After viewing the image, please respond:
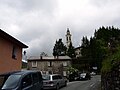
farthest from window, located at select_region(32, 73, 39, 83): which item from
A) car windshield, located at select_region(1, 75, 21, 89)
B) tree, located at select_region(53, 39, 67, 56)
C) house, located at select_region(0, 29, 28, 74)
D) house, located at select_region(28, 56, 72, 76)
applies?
tree, located at select_region(53, 39, 67, 56)

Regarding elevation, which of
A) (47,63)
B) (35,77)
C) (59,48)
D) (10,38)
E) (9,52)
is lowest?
(35,77)

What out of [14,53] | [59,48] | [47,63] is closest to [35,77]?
[14,53]

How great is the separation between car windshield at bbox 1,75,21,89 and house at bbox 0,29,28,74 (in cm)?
558

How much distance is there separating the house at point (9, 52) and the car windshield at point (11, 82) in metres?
5.58

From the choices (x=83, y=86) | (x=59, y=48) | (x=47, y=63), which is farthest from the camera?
(x=59, y=48)

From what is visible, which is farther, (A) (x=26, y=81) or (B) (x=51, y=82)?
(B) (x=51, y=82)

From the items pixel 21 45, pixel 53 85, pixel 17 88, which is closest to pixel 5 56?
pixel 21 45

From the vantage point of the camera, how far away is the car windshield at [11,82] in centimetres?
1137

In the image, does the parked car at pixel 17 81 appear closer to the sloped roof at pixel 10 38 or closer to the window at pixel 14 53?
the sloped roof at pixel 10 38

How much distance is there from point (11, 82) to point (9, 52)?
28.8 ft

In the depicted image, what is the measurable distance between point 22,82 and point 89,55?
91528 mm

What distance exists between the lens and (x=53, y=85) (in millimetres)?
24672

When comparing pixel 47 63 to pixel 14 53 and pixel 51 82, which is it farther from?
pixel 14 53

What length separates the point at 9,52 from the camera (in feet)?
66.3
